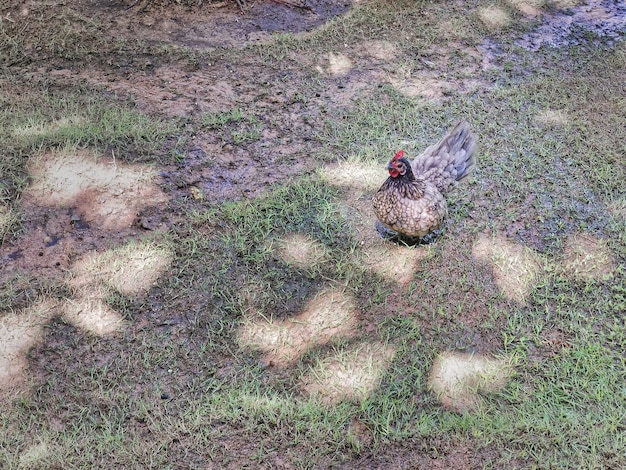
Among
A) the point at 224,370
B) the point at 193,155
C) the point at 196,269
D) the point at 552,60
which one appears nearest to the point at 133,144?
the point at 193,155

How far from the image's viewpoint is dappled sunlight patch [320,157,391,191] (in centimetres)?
385

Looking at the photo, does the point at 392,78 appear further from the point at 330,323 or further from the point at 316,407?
the point at 316,407

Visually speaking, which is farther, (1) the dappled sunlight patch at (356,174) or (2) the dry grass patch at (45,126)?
(2) the dry grass patch at (45,126)

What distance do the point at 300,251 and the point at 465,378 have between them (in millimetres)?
1219

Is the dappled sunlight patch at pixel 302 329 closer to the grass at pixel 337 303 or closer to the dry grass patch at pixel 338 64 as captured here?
the grass at pixel 337 303

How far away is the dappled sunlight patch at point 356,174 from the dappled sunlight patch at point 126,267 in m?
1.25

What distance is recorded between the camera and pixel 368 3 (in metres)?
5.84

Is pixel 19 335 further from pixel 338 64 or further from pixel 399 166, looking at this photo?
pixel 338 64

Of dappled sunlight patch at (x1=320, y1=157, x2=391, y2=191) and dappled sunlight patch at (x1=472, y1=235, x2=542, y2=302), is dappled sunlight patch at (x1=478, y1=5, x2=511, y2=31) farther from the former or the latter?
dappled sunlight patch at (x1=472, y1=235, x2=542, y2=302)

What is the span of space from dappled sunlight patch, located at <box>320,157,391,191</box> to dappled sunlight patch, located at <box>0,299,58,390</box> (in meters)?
1.93

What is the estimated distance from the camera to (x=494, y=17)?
225 inches

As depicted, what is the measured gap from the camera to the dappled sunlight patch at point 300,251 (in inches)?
132

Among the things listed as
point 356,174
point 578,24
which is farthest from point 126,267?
point 578,24

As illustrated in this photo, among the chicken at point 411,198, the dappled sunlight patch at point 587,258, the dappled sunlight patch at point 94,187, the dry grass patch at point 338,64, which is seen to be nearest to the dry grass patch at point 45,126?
the dappled sunlight patch at point 94,187
